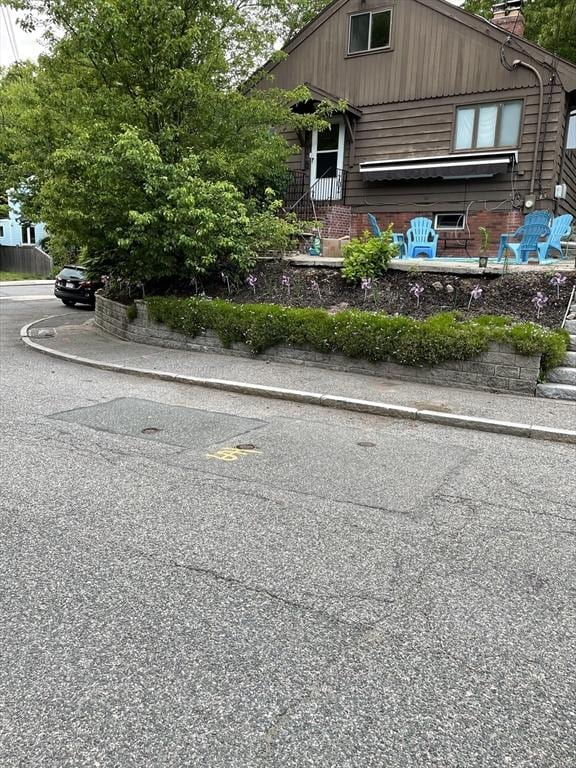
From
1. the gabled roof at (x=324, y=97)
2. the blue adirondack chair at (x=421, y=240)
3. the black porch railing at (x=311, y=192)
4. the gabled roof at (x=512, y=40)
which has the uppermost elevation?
the gabled roof at (x=512, y=40)

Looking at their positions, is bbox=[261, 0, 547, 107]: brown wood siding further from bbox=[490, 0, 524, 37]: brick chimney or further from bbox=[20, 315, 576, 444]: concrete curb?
bbox=[20, 315, 576, 444]: concrete curb

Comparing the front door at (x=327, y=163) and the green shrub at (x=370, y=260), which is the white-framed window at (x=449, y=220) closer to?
the front door at (x=327, y=163)

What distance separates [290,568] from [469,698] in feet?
4.15

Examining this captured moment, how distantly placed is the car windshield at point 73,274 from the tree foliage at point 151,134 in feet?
23.7

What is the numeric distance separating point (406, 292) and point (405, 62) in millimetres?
9999

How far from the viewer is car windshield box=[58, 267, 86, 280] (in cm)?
1920

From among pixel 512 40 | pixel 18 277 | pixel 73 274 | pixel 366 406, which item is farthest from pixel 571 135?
pixel 18 277

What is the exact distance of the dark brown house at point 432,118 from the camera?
15.0 meters

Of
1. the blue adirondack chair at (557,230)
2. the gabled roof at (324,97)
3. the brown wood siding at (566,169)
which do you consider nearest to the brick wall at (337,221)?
the gabled roof at (324,97)

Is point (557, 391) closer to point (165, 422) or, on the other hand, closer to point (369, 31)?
point (165, 422)

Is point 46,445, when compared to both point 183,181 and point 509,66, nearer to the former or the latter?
point 183,181

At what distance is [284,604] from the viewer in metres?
3.05

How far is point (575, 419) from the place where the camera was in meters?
6.66

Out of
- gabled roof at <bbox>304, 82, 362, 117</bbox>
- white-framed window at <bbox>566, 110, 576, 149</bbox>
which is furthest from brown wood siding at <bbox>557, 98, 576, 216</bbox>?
gabled roof at <bbox>304, 82, 362, 117</bbox>
